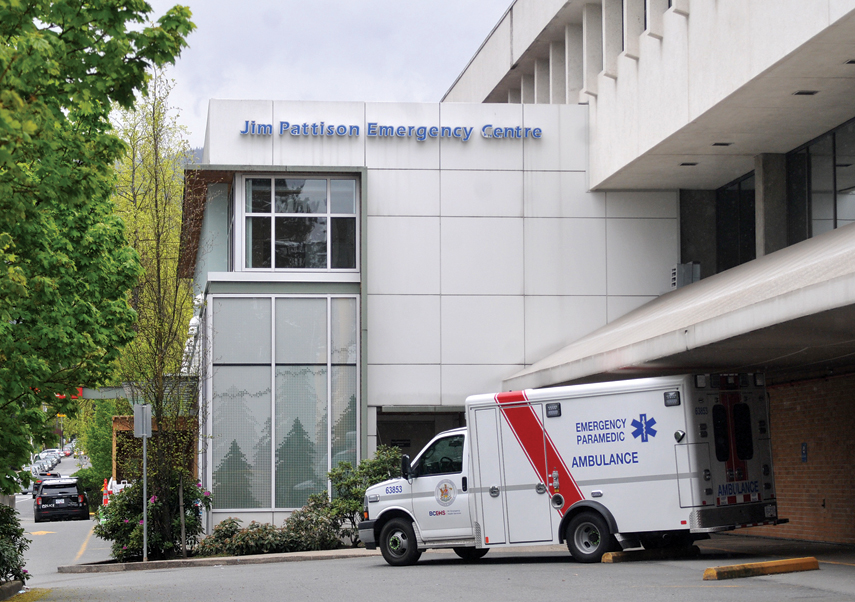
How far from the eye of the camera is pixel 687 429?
14.9 metres

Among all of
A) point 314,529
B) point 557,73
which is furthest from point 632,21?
point 314,529

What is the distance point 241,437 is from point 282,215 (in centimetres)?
508

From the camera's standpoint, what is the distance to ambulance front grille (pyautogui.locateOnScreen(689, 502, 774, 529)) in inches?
581

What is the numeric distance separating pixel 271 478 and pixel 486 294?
20.7 ft

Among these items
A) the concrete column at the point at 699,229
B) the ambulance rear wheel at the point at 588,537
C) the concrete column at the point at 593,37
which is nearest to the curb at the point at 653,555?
the ambulance rear wheel at the point at 588,537

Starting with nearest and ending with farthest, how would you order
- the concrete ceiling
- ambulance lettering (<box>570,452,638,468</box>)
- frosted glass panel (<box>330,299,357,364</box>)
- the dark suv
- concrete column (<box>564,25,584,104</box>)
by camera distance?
ambulance lettering (<box>570,452,638,468</box>)
the concrete ceiling
frosted glass panel (<box>330,299,357,364</box>)
concrete column (<box>564,25,584,104</box>)
the dark suv

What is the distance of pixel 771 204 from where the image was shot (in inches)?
861

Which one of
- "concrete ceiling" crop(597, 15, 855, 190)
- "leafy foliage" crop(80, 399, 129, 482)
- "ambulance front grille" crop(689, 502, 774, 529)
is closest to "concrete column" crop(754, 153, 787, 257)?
"concrete ceiling" crop(597, 15, 855, 190)

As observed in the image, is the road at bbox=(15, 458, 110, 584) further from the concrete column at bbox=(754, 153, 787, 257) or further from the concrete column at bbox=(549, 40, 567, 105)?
the concrete column at bbox=(549, 40, 567, 105)

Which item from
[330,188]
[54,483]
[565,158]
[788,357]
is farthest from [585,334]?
[54,483]

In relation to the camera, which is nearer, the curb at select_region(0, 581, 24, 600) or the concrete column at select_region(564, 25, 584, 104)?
the curb at select_region(0, 581, 24, 600)

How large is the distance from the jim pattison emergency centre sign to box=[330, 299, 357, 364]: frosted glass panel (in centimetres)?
384

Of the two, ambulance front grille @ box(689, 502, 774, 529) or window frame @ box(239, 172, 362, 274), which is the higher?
window frame @ box(239, 172, 362, 274)

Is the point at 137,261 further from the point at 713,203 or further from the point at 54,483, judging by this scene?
the point at 54,483
